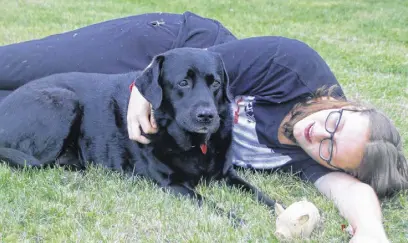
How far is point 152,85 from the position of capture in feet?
9.25

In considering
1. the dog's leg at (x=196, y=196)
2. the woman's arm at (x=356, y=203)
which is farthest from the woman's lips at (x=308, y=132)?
the dog's leg at (x=196, y=196)

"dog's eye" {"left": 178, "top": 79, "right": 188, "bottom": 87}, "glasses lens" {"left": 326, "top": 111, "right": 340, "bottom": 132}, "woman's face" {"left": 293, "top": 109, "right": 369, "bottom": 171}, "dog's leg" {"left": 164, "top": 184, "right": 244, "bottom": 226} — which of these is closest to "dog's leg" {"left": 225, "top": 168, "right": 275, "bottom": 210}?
"dog's leg" {"left": 164, "top": 184, "right": 244, "bottom": 226}

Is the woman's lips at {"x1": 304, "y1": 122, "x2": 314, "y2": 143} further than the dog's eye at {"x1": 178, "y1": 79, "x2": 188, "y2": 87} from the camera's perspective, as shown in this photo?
Yes

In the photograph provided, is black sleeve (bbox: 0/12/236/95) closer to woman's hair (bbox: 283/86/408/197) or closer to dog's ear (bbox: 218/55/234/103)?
dog's ear (bbox: 218/55/234/103)

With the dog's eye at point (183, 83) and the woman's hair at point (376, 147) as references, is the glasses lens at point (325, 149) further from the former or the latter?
the dog's eye at point (183, 83)

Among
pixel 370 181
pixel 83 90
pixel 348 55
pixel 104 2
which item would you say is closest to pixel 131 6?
pixel 104 2

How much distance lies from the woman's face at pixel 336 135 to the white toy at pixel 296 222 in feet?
1.57

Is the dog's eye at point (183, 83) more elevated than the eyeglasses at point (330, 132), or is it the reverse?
the dog's eye at point (183, 83)

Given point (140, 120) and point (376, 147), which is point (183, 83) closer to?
point (140, 120)

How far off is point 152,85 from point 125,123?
0.45 meters

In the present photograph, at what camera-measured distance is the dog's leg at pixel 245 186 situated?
9.30 ft

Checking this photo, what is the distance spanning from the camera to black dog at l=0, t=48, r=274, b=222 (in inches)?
110

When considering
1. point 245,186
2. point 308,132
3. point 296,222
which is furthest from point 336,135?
point 296,222

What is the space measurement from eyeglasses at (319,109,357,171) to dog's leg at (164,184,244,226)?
0.62 meters
